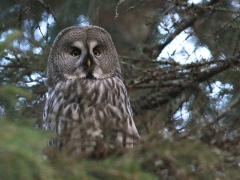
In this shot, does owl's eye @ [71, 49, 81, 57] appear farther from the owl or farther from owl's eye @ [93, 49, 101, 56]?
owl's eye @ [93, 49, 101, 56]

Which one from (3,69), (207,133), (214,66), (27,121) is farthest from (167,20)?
(27,121)

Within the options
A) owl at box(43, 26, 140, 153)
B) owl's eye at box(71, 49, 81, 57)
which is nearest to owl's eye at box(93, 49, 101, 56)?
owl at box(43, 26, 140, 153)

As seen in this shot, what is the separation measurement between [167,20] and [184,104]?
845 mm

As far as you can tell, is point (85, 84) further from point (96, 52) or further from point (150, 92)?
point (150, 92)

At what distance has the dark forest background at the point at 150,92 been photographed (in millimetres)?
2008

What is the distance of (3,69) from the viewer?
425 cm

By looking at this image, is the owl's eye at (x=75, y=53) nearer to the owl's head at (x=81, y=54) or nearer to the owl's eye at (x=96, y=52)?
the owl's head at (x=81, y=54)

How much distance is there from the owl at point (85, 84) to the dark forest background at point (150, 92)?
5.1 inches

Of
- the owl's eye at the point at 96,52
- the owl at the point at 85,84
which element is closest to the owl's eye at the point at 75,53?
the owl at the point at 85,84

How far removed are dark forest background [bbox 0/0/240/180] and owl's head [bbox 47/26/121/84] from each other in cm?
12

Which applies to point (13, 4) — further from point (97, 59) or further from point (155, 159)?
point (155, 159)

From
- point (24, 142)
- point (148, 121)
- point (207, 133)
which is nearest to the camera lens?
point (24, 142)

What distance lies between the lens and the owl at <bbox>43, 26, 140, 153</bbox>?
12.5 feet

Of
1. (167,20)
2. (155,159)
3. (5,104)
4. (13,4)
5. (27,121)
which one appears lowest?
(155,159)
